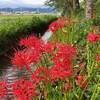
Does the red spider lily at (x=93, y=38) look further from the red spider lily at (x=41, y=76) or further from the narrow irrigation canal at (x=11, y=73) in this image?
the narrow irrigation canal at (x=11, y=73)

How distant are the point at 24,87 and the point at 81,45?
16.8 feet

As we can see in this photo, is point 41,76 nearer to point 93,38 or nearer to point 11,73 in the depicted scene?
point 93,38

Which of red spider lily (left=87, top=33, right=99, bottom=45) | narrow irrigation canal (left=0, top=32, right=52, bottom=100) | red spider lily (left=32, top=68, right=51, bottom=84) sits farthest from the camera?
narrow irrigation canal (left=0, top=32, right=52, bottom=100)

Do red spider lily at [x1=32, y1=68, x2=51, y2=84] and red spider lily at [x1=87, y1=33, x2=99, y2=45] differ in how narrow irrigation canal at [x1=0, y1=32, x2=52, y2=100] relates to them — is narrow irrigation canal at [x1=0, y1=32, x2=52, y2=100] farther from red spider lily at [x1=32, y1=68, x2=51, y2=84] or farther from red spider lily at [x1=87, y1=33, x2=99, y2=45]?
red spider lily at [x1=87, y1=33, x2=99, y2=45]

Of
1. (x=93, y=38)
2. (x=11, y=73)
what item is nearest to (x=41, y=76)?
(x=93, y=38)

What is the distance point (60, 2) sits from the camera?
23562 mm

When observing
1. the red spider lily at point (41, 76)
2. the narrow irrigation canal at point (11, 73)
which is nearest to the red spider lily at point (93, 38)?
the red spider lily at point (41, 76)

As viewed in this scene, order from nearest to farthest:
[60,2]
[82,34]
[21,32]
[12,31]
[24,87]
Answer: [24,87] → [82,34] → [12,31] → [21,32] → [60,2]

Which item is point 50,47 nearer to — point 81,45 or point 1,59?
point 81,45

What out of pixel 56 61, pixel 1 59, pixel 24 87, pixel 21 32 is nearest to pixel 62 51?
pixel 56 61

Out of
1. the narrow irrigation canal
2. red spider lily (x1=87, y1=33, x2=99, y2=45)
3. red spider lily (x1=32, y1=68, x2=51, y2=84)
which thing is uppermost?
red spider lily (x1=87, y1=33, x2=99, y2=45)

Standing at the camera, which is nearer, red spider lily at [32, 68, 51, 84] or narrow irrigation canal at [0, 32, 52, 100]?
red spider lily at [32, 68, 51, 84]

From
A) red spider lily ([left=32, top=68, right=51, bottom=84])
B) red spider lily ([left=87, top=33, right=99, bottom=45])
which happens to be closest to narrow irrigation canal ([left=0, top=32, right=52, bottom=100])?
red spider lily ([left=32, top=68, right=51, bottom=84])

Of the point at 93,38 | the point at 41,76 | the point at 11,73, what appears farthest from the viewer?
the point at 11,73
